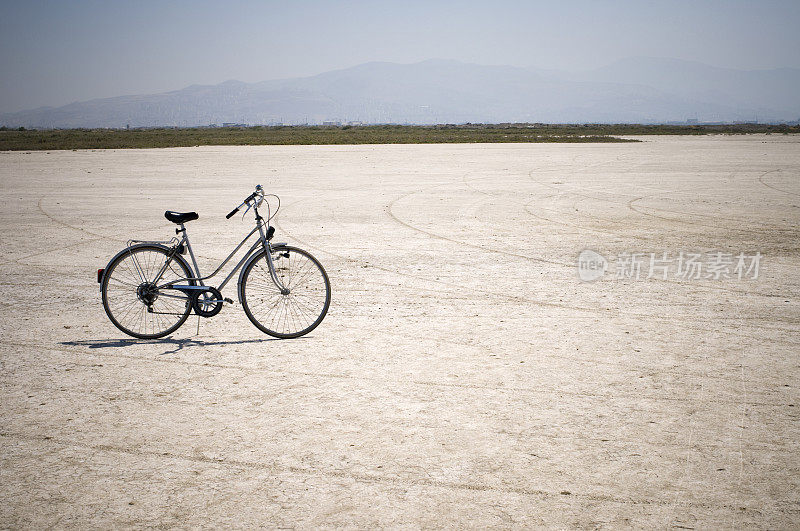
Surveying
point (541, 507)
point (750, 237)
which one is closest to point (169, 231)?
point (541, 507)

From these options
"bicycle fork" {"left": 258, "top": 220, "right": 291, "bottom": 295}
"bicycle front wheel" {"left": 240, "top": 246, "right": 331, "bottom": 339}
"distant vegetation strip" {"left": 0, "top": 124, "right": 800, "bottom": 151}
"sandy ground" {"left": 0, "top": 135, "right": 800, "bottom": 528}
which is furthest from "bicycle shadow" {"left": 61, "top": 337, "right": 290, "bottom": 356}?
"distant vegetation strip" {"left": 0, "top": 124, "right": 800, "bottom": 151}

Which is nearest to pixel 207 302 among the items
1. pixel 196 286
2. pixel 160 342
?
pixel 196 286

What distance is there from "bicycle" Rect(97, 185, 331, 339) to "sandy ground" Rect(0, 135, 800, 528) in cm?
25

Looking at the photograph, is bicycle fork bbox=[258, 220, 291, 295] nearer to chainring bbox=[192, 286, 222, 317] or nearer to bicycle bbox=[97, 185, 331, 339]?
bicycle bbox=[97, 185, 331, 339]

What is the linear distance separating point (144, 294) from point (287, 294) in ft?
4.91

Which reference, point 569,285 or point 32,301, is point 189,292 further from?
point 569,285

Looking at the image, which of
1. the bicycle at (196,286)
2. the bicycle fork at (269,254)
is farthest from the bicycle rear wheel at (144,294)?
the bicycle fork at (269,254)

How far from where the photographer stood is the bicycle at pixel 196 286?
20.1 ft

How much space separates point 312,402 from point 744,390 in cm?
365

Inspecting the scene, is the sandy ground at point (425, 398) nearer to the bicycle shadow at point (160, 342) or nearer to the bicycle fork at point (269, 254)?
the bicycle shadow at point (160, 342)

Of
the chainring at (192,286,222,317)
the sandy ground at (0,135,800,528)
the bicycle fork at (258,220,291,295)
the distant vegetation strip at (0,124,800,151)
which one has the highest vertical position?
the distant vegetation strip at (0,124,800,151)

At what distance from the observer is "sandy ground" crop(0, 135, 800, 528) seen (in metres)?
3.53

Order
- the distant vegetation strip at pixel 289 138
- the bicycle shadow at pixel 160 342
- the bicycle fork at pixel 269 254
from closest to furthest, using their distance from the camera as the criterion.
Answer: the bicycle shadow at pixel 160 342
the bicycle fork at pixel 269 254
the distant vegetation strip at pixel 289 138

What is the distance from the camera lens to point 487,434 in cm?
426
